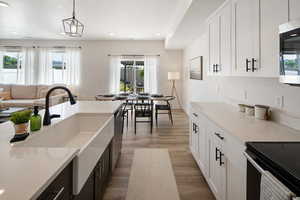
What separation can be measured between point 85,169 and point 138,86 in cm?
655

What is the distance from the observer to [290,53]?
1223 millimetres

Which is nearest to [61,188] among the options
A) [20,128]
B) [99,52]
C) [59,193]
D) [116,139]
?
[59,193]

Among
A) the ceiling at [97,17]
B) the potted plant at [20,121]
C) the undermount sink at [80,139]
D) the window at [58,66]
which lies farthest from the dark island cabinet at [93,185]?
the window at [58,66]

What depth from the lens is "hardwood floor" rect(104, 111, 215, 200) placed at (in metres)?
2.23

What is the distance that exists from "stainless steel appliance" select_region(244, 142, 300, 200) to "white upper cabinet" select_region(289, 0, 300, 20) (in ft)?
2.77

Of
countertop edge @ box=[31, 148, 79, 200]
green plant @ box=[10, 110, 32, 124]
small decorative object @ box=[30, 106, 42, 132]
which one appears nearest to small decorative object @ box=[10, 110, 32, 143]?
green plant @ box=[10, 110, 32, 124]

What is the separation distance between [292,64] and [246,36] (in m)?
0.84

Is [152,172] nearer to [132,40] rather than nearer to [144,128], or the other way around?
[144,128]

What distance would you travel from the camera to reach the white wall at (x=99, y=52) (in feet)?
24.8

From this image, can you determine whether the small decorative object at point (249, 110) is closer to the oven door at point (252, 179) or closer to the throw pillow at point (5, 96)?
the oven door at point (252, 179)

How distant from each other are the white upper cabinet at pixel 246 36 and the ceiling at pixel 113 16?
0.78m

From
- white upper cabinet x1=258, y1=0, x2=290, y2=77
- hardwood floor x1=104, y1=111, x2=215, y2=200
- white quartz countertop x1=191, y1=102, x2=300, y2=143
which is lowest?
hardwood floor x1=104, y1=111, x2=215, y2=200

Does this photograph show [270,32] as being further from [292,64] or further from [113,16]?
[113,16]

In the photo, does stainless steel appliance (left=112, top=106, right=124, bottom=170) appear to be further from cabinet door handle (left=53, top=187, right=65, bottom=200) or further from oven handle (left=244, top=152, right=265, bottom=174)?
oven handle (left=244, top=152, right=265, bottom=174)
